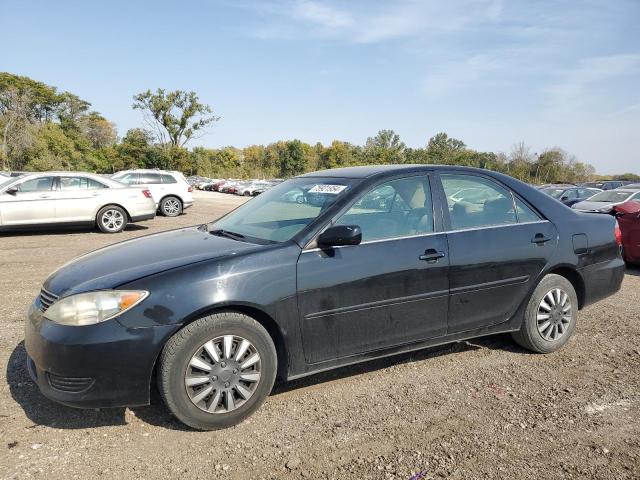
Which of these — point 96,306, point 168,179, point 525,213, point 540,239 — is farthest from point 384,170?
point 168,179

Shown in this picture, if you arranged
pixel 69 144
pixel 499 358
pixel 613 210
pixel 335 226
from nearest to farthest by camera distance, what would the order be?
1. pixel 335 226
2. pixel 499 358
3. pixel 613 210
4. pixel 69 144

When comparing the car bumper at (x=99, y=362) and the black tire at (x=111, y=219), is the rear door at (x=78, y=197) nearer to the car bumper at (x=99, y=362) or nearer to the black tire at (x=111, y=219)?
the black tire at (x=111, y=219)

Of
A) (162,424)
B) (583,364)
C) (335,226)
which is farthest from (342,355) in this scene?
(583,364)

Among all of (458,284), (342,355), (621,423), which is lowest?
(621,423)

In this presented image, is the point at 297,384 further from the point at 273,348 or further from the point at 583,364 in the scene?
the point at 583,364

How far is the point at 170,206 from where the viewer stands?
1672cm

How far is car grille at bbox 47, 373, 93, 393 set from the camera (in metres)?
2.67

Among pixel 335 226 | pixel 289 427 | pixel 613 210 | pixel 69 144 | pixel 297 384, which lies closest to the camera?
pixel 289 427

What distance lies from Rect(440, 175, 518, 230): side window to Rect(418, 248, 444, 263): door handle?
1.05 feet

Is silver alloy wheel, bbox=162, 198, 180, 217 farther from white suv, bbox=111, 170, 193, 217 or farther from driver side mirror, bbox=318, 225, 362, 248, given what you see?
driver side mirror, bbox=318, 225, 362, 248

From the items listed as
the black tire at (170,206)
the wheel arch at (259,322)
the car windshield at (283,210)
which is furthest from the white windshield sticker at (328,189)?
the black tire at (170,206)

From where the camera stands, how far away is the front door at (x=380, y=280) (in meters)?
3.11

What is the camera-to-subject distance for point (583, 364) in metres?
3.97

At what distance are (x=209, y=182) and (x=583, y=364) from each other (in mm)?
58355
